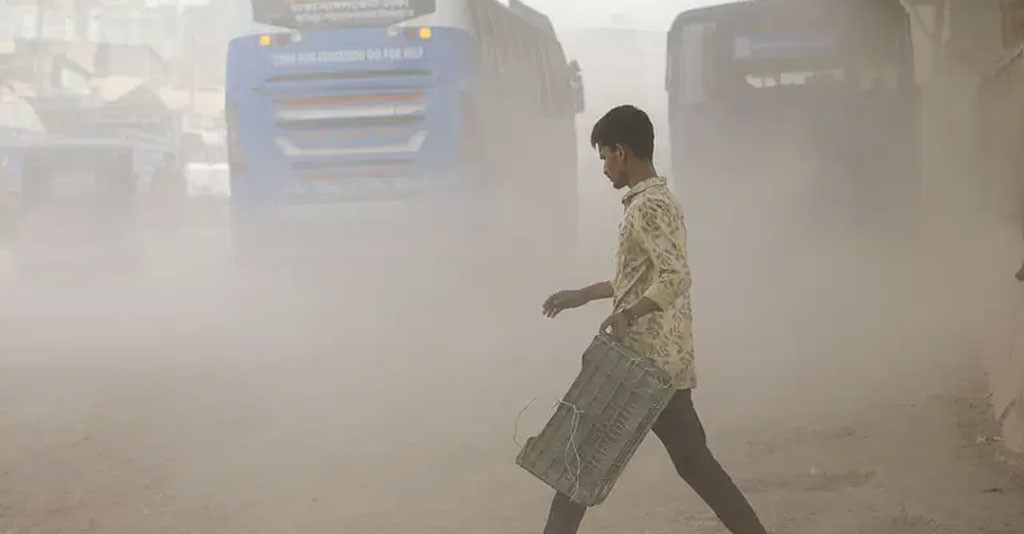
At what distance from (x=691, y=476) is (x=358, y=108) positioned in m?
7.20

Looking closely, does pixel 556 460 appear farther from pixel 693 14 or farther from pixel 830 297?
pixel 693 14

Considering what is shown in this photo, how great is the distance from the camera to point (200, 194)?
21859 mm

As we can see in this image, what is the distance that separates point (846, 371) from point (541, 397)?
1.71 meters

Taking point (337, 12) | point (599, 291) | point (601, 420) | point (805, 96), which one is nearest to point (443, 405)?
point (599, 291)

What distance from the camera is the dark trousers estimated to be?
3.29m

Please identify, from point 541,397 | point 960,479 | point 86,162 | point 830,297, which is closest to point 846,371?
point 541,397

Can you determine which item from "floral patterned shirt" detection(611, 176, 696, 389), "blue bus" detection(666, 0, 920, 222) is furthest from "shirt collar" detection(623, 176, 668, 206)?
"blue bus" detection(666, 0, 920, 222)

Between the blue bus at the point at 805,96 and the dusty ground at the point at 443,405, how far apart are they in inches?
37.6

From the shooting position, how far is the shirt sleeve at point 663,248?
310cm

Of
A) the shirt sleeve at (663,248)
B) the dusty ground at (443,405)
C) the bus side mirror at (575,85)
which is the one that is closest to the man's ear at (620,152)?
the shirt sleeve at (663,248)

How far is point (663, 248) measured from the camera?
10.3 feet

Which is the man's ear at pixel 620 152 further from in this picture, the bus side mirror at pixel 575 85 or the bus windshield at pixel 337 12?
the bus side mirror at pixel 575 85

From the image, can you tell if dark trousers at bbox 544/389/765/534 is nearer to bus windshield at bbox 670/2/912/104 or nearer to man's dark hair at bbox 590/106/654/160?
man's dark hair at bbox 590/106/654/160

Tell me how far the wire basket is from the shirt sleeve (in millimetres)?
186
